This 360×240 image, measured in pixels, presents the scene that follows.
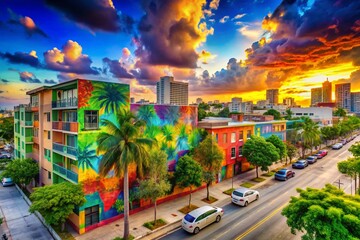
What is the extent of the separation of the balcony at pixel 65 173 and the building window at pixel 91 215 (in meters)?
3.25

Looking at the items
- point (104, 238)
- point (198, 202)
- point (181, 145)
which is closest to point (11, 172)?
point (104, 238)

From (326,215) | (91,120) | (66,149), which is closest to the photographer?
(326,215)

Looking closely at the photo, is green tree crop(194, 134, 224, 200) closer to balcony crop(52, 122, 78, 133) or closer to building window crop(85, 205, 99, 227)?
building window crop(85, 205, 99, 227)

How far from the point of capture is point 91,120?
2055 cm

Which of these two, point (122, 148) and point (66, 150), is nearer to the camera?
point (122, 148)

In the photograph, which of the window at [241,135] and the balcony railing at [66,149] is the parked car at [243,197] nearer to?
the window at [241,135]

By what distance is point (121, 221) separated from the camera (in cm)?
2195

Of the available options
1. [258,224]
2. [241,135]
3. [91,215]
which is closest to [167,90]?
[241,135]

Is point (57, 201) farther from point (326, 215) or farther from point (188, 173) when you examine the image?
point (326, 215)

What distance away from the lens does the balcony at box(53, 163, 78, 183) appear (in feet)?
66.2

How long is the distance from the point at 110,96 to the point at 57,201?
10.6m

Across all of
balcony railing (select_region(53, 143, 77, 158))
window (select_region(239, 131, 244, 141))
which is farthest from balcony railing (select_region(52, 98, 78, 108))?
window (select_region(239, 131, 244, 141))

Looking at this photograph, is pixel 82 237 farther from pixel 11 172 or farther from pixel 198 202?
pixel 11 172

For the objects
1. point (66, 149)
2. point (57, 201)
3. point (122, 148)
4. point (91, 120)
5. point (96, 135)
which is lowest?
point (57, 201)
